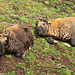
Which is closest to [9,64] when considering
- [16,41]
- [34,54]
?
[16,41]

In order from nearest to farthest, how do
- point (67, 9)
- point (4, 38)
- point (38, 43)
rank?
point (4, 38) → point (38, 43) → point (67, 9)

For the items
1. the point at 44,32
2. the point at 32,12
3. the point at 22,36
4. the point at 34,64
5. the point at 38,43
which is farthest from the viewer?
the point at 32,12

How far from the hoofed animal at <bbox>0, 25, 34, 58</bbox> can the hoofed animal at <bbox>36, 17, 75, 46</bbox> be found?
2141 millimetres

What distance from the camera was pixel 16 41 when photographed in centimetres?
641

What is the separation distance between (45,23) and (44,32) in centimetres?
71

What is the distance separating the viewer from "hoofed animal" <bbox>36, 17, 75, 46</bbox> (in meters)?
A: 9.32

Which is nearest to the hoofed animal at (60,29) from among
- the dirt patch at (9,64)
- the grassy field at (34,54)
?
the grassy field at (34,54)

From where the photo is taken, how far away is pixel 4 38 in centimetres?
574

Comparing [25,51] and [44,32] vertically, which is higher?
[44,32]

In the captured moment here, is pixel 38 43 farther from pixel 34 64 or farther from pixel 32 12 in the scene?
pixel 32 12

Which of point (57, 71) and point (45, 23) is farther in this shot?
point (45, 23)

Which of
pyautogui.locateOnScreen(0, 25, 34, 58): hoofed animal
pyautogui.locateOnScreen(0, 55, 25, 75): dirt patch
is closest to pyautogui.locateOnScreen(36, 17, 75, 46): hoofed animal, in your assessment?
pyautogui.locateOnScreen(0, 25, 34, 58): hoofed animal

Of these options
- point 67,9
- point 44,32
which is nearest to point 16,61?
point 44,32

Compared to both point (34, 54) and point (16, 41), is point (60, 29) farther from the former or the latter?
point (16, 41)
